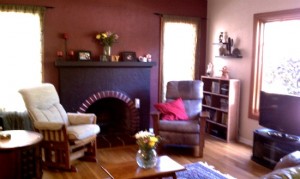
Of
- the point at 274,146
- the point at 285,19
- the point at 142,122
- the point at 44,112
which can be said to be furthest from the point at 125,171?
the point at 285,19

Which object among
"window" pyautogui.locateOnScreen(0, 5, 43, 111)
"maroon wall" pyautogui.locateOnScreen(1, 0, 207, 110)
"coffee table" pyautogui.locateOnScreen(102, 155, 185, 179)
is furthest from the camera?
"maroon wall" pyautogui.locateOnScreen(1, 0, 207, 110)

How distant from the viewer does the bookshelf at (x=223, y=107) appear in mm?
5160

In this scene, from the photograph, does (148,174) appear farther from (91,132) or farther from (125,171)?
(91,132)

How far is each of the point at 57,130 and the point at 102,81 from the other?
1619 mm

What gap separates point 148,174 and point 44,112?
74.9 inches

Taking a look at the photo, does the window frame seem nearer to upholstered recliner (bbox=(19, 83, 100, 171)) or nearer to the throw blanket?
upholstered recliner (bbox=(19, 83, 100, 171))

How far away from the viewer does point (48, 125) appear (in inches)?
146

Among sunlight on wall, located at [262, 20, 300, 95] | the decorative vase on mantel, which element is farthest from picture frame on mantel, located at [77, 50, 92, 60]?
sunlight on wall, located at [262, 20, 300, 95]

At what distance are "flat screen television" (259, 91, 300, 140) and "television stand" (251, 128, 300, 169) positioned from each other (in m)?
0.09

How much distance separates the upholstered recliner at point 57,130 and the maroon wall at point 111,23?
2.70 feet

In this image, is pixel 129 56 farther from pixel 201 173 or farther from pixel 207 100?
pixel 201 173

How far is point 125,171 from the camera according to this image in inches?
114

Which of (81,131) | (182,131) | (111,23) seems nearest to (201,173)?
(182,131)

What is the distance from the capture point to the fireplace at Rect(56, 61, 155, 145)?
491cm
